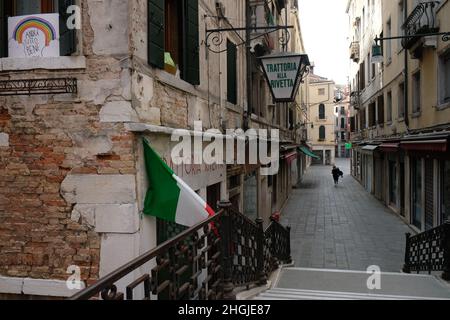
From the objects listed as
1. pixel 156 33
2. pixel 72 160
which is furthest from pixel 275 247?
pixel 156 33

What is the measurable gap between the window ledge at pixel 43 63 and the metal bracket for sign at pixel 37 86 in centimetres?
17

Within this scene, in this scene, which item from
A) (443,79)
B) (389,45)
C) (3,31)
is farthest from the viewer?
(389,45)

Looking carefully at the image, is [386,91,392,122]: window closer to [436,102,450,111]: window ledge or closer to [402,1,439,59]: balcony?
[402,1,439,59]: balcony

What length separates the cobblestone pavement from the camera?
11239 mm

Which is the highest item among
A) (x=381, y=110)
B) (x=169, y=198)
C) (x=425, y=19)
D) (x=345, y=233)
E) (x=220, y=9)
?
(x=425, y=19)

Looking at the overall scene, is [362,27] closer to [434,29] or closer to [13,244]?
[434,29]

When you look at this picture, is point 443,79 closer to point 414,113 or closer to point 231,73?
point 414,113

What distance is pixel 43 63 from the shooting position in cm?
511

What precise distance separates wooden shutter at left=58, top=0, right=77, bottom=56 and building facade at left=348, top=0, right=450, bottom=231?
25.9 feet

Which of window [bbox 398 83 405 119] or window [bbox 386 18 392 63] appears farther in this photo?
window [bbox 386 18 392 63]

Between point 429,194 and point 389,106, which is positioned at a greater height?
point 389,106

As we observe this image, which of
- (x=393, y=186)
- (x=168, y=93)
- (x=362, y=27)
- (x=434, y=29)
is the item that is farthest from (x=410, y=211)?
(x=362, y=27)

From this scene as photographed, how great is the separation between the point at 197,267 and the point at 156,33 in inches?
131

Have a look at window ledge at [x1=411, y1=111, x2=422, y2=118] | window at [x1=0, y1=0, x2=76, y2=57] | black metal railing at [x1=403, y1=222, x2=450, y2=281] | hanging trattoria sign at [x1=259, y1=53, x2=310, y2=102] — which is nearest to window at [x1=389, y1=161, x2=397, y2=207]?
window ledge at [x1=411, y1=111, x2=422, y2=118]
